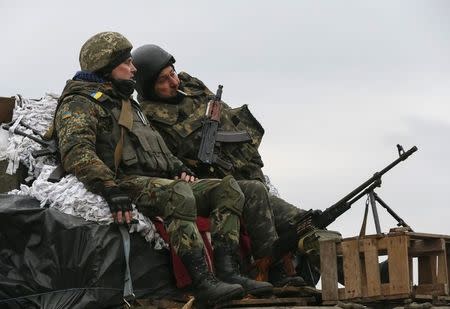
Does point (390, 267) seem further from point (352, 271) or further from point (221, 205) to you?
point (221, 205)

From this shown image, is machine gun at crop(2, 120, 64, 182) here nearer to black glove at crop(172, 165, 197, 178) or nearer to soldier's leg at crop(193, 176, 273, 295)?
black glove at crop(172, 165, 197, 178)

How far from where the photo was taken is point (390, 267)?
801 centimetres

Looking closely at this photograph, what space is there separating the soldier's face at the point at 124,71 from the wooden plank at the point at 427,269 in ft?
9.17

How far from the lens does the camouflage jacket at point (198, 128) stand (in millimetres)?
9828

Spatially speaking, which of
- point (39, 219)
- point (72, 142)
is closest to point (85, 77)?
point (72, 142)

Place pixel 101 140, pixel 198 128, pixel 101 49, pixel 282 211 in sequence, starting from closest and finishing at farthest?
pixel 101 140, pixel 101 49, pixel 282 211, pixel 198 128

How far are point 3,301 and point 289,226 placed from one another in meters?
2.43

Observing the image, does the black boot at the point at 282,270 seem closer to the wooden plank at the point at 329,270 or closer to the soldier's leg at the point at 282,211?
the soldier's leg at the point at 282,211

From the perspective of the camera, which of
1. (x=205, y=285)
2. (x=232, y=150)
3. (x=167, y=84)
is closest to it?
(x=205, y=285)

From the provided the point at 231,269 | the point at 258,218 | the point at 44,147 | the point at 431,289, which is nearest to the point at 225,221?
the point at 231,269

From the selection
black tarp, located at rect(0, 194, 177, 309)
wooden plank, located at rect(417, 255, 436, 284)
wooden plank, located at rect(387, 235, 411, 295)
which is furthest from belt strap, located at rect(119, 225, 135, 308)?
wooden plank, located at rect(417, 255, 436, 284)

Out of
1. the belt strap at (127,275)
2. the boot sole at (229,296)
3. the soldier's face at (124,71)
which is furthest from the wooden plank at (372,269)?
the soldier's face at (124,71)

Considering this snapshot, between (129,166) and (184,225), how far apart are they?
90cm

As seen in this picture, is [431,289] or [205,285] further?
[431,289]
